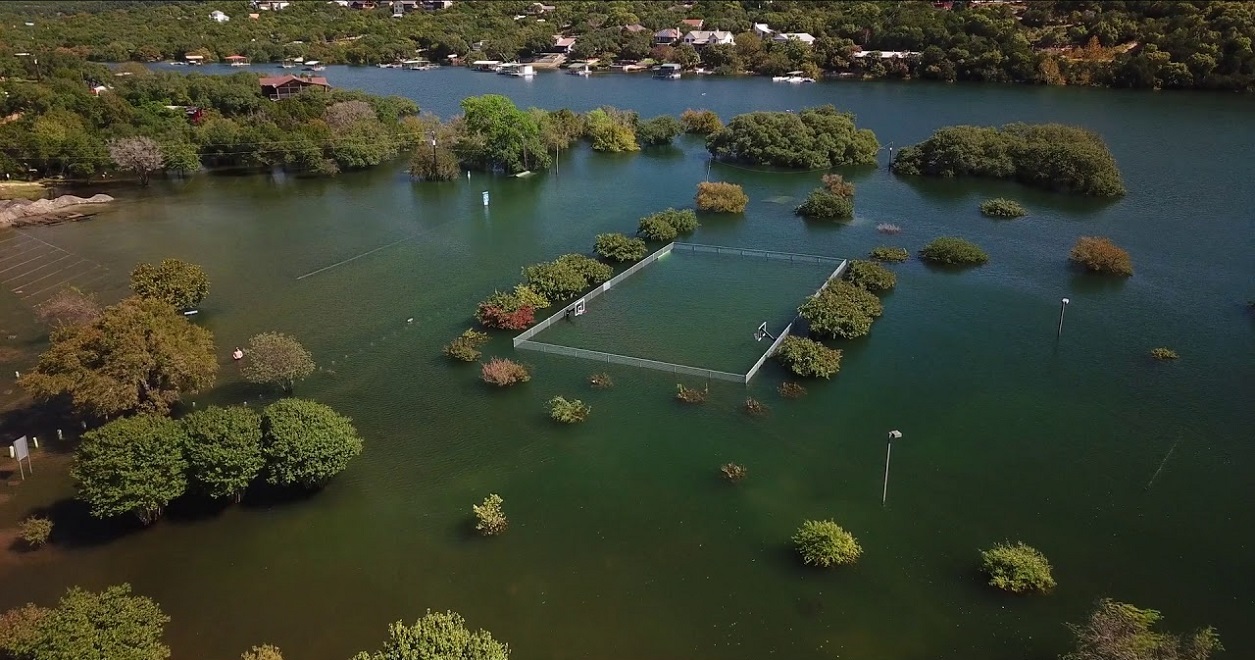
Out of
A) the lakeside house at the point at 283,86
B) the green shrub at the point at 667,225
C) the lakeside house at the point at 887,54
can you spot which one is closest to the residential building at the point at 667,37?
the lakeside house at the point at 887,54

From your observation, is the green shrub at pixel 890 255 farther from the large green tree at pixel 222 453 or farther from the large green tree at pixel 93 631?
the large green tree at pixel 93 631

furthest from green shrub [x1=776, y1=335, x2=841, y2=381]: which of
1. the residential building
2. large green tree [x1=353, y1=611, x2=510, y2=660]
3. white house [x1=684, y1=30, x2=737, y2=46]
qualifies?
the residential building

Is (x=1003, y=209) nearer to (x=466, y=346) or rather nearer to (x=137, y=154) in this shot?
(x=466, y=346)

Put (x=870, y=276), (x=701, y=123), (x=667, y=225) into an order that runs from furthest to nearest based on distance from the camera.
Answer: (x=701, y=123) < (x=667, y=225) < (x=870, y=276)

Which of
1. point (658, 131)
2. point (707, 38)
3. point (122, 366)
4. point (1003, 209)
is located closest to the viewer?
point (122, 366)

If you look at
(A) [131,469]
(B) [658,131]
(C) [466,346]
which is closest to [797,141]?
(B) [658,131]

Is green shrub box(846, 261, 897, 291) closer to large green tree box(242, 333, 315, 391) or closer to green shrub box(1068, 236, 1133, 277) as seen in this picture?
Result: green shrub box(1068, 236, 1133, 277)
